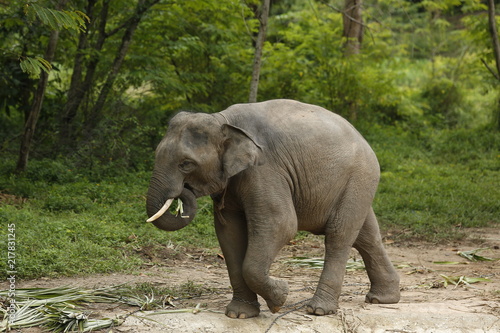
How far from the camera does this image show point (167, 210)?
5062mm

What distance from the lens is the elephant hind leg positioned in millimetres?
6125

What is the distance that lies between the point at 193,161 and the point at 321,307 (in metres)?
1.63

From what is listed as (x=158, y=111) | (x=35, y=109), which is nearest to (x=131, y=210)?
(x=35, y=109)

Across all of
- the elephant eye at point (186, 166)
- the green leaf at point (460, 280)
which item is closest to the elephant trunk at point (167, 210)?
the elephant eye at point (186, 166)

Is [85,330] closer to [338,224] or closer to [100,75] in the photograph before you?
[338,224]

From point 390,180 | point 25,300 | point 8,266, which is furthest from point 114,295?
point 390,180

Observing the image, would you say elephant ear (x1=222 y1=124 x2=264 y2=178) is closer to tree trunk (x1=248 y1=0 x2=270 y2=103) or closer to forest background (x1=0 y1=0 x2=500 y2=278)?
forest background (x1=0 y1=0 x2=500 y2=278)

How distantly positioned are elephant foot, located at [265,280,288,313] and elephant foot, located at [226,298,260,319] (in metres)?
0.26

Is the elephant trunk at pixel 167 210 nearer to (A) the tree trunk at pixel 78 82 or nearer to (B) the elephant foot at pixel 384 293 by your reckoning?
(B) the elephant foot at pixel 384 293

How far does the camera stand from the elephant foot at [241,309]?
5.37 meters

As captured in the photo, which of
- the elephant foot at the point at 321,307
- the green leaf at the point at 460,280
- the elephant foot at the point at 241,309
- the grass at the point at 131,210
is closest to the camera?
the elephant foot at the point at 241,309

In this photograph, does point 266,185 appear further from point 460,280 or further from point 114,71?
point 114,71

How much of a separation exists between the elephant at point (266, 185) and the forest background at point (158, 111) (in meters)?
1.44

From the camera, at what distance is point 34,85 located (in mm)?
13672
